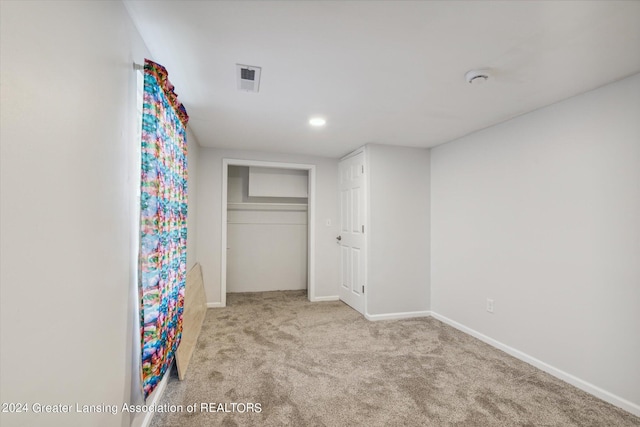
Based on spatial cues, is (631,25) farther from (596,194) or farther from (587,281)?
(587,281)

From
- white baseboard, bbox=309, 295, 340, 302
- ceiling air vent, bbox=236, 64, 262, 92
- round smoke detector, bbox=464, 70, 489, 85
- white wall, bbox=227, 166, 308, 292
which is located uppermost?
ceiling air vent, bbox=236, 64, 262, 92

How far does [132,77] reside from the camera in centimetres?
150

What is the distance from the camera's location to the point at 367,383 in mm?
2199

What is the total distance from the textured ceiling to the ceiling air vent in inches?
1.7

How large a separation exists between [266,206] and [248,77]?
3018 mm

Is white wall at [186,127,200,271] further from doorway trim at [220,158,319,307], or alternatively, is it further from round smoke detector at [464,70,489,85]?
round smoke detector at [464,70,489,85]

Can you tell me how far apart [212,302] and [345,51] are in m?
3.55

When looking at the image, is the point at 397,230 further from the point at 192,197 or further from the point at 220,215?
the point at 192,197

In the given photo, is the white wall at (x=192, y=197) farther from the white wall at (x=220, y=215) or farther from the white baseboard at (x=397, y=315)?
the white baseboard at (x=397, y=315)

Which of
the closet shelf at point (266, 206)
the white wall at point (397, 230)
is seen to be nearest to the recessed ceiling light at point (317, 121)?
the white wall at point (397, 230)

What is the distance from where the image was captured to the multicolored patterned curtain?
1460 millimetres

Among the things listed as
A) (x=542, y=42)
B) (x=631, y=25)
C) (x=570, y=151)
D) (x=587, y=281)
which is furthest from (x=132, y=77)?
(x=587, y=281)

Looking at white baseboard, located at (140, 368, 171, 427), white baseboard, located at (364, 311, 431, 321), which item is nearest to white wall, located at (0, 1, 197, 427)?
white baseboard, located at (140, 368, 171, 427)

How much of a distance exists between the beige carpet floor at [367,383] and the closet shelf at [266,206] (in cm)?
199
